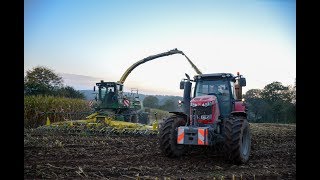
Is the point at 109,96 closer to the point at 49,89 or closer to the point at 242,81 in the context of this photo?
the point at 49,89

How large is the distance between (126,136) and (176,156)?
3567mm

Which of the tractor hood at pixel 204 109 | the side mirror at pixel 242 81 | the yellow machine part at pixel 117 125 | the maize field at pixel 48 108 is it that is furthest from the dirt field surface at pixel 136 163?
the maize field at pixel 48 108

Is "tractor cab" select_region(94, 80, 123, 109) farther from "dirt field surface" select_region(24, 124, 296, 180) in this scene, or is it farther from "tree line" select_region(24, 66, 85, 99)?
"dirt field surface" select_region(24, 124, 296, 180)

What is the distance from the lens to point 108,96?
11.3 metres

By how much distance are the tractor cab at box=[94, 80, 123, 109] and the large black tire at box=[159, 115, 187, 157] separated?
5.71 metres

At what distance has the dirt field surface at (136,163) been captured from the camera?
4434 mm

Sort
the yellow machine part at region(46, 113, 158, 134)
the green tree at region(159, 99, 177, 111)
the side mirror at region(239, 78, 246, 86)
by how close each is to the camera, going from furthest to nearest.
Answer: the yellow machine part at region(46, 113, 158, 134), the green tree at region(159, 99, 177, 111), the side mirror at region(239, 78, 246, 86)

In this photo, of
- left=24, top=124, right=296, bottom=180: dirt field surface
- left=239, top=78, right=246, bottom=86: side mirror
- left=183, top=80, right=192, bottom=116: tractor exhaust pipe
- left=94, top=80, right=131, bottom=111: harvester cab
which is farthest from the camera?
left=94, top=80, right=131, bottom=111: harvester cab

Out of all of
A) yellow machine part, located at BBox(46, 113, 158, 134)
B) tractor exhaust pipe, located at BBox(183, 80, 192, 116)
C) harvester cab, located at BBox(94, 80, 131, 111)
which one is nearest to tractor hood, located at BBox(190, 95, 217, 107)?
tractor exhaust pipe, located at BBox(183, 80, 192, 116)

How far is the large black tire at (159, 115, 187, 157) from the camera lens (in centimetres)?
572

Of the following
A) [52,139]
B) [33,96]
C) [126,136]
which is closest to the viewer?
[52,139]

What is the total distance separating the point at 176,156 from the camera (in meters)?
5.85
